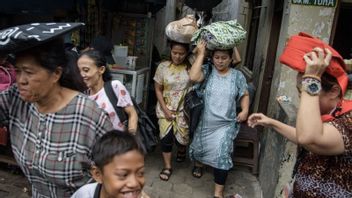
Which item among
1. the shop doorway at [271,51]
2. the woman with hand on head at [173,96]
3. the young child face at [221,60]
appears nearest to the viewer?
the young child face at [221,60]

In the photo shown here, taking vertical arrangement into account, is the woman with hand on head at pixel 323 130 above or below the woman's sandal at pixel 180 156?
above

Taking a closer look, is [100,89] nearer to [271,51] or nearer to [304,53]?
[304,53]

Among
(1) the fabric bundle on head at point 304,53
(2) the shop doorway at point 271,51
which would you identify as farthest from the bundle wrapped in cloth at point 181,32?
(1) the fabric bundle on head at point 304,53

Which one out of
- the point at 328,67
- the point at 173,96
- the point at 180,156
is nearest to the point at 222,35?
the point at 173,96

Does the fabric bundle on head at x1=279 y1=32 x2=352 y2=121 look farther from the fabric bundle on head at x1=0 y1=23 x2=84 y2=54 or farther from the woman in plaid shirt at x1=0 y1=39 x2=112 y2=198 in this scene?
the fabric bundle on head at x1=0 y1=23 x2=84 y2=54

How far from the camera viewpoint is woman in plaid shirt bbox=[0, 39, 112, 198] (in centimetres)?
173

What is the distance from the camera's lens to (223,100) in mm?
4172

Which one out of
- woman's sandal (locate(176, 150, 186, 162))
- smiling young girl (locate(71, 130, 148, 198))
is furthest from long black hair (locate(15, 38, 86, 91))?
woman's sandal (locate(176, 150, 186, 162))

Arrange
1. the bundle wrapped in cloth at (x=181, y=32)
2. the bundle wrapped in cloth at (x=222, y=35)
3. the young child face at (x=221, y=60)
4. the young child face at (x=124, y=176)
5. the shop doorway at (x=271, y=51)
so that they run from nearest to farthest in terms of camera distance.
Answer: the young child face at (x=124, y=176), the bundle wrapped in cloth at (x=222, y=35), the young child face at (x=221, y=60), the bundle wrapped in cloth at (x=181, y=32), the shop doorway at (x=271, y=51)

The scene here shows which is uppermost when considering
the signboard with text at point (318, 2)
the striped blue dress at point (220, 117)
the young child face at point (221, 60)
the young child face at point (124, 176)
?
the signboard with text at point (318, 2)

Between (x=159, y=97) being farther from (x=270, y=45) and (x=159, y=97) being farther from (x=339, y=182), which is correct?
(x=339, y=182)

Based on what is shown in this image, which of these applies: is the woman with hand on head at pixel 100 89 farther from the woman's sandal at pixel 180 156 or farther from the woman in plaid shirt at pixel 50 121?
the woman's sandal at pixel 180 156

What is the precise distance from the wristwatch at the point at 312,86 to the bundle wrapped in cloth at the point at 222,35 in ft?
7.32

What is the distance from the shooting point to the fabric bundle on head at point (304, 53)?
185 cm
